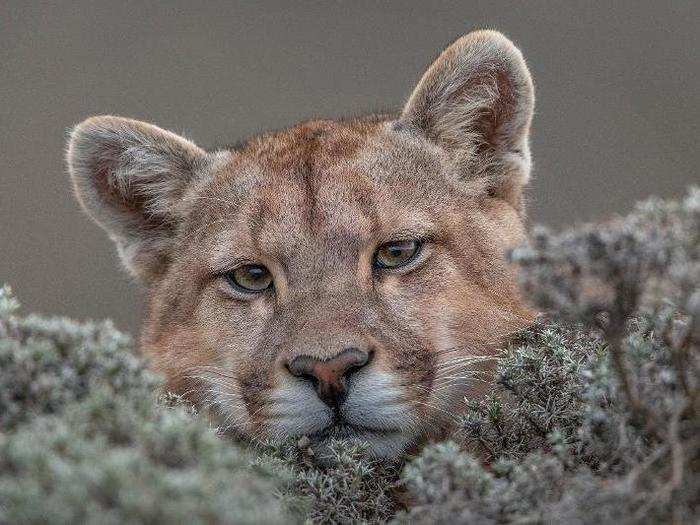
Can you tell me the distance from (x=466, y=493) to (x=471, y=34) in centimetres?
322

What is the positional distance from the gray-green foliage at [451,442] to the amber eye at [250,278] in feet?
5.54

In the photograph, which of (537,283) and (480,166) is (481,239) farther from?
(537,283)

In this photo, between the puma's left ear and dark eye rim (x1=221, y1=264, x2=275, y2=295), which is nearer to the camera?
dark eye rim (x1=221, y1=264, x2=275, y2=295)

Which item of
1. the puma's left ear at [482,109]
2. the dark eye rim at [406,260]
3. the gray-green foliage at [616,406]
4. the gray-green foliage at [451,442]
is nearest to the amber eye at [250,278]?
the dark eye rim at [406,260]

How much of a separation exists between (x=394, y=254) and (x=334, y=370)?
3.06 ft

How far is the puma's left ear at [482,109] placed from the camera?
532 cm

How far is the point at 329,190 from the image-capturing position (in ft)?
16.2

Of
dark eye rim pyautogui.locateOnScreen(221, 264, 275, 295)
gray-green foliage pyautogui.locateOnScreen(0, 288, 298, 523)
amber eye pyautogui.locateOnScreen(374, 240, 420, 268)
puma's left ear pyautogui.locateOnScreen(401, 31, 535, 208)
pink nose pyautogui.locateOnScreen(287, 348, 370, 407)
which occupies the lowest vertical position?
gray-green foliage pyautogui.locateOnScreen(0, 288, 298, 523)

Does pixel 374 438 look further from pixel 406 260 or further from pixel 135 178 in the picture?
pixel 135 178

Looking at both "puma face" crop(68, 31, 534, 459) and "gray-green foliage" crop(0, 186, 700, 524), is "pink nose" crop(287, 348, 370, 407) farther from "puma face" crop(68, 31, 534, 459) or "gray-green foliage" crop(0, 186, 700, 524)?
"gray-green foliage" crop(0, 186, 700, 524)

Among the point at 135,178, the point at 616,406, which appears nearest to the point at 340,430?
the point at 616,406

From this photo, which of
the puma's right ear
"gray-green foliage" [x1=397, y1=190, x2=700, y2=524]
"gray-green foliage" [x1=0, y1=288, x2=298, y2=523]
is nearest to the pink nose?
"gray-green foliage" [x1=0, y1=288, x2=298, y2=523]

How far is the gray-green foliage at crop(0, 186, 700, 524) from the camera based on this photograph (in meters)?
2.02

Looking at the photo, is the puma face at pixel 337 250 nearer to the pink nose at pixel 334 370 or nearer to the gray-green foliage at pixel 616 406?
the pink nose at pixel 334 370
